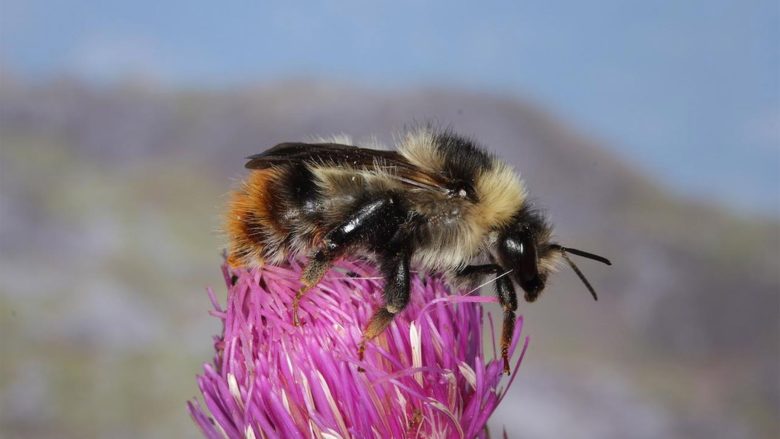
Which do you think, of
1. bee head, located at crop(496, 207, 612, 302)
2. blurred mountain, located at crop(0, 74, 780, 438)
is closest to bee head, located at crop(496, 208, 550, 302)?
bee head, located at crop(496, 207, 612, 302)

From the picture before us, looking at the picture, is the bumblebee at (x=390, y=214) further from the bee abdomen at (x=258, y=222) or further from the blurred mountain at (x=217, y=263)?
the blurred mountain at (x=217, y=263)

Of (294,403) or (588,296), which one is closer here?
(294,403)

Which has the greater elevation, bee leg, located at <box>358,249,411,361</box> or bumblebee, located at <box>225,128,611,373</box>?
bumblebee, located at <box>225,128,611,373</box>

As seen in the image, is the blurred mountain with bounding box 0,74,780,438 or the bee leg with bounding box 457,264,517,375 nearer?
the bee leg with bounding box 457,264,517,375

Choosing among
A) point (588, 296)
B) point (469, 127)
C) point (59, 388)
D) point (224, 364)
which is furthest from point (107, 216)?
point (224, 364)

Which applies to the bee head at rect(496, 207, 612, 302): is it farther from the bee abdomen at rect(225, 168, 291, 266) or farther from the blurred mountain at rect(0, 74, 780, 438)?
the blurred mountain at rect(0, 74, 780, 438)

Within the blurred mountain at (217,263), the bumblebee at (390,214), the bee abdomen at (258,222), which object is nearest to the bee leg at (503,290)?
the bumblebee at (390,214)

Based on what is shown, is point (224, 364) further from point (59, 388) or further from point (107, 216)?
point (107, 216)
